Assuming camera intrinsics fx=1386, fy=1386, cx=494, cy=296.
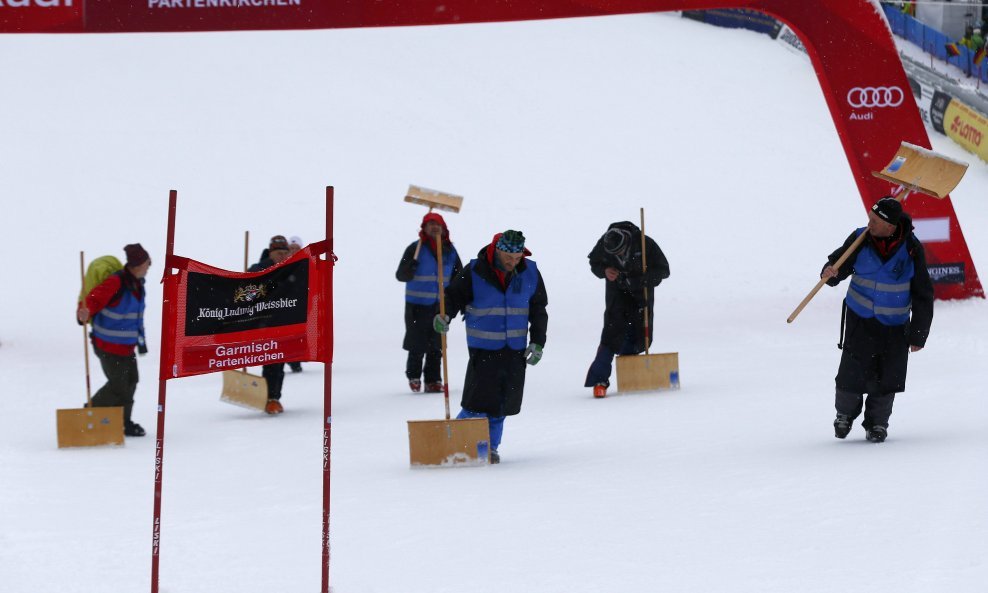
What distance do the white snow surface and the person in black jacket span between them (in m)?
0.54

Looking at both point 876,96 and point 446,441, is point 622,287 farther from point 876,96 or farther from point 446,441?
point 876,96

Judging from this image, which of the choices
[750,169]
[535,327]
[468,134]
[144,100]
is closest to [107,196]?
[144,100]

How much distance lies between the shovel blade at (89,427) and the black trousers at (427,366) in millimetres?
2877

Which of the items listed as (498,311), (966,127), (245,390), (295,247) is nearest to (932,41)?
(966,127)

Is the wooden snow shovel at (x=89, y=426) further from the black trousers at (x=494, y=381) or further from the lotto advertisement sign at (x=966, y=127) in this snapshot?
the lotto advertisement sign at (x=966, y=127)

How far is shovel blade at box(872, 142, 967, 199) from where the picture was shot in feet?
26.0

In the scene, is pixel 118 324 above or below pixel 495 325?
below

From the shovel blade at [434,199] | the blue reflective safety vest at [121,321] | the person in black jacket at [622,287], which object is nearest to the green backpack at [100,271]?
the blue reflective safety vest at [121,321]

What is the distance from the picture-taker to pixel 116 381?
9.59m

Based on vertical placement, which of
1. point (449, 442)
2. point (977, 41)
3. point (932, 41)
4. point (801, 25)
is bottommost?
point (449, 442)

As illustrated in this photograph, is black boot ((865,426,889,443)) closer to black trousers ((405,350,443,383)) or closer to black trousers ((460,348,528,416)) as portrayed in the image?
black trousers ((460,348,528,416))

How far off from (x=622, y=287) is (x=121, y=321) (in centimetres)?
391

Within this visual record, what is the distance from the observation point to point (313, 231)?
19344 mm

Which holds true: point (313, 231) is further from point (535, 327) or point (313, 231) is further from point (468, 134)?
point (535, 327)
